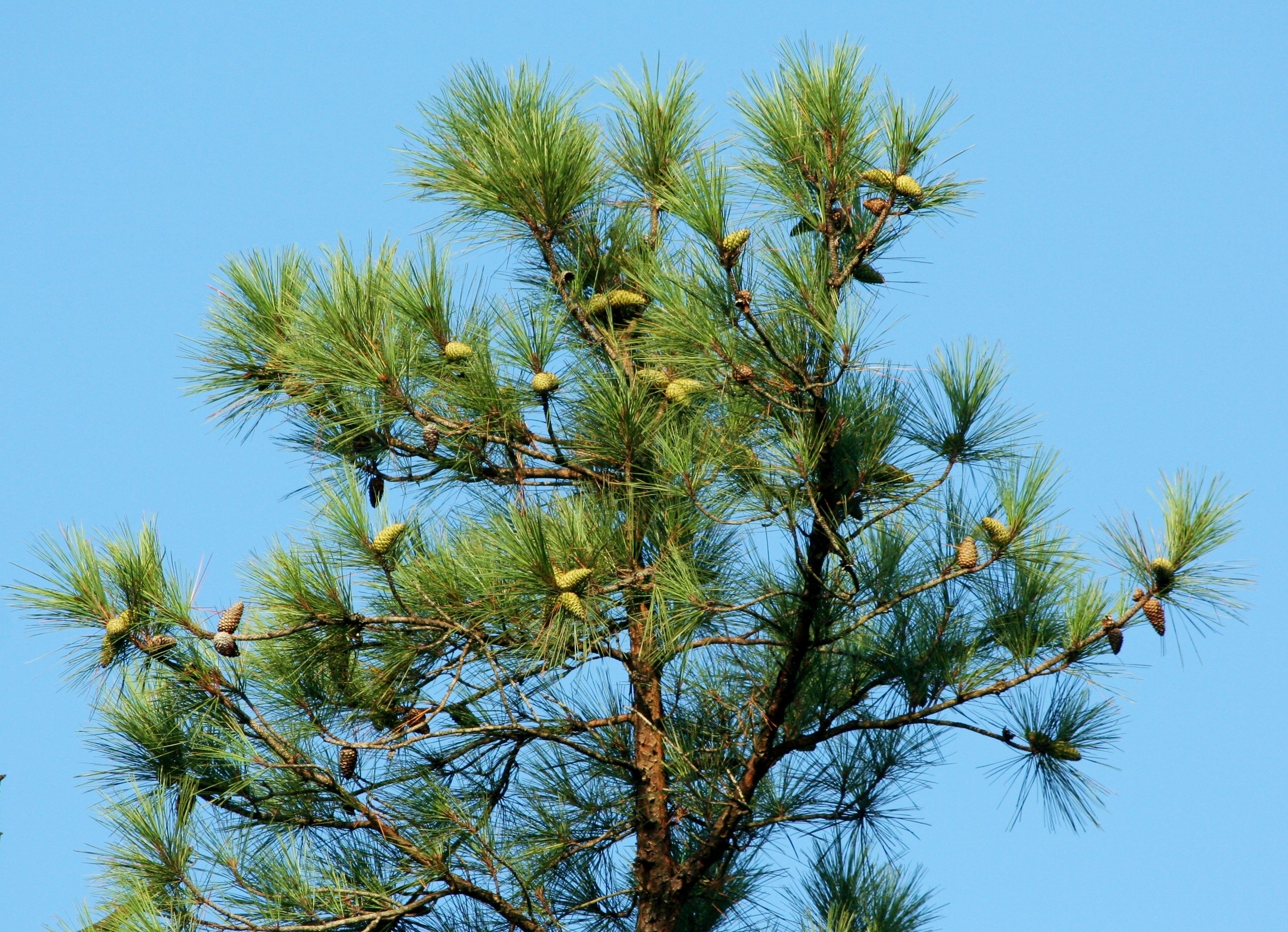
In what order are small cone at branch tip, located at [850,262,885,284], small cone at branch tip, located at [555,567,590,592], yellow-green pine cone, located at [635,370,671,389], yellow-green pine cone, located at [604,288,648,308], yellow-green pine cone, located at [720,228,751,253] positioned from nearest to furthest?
yellow-green pine cone, located at [720,228,751,253] < small cone at branch tip, located at [555,567,590,592] < small cone at branch tip, located at [850,262,885,284] < yellow-green pine cone, located at [635,370,671,389] < yellow-green pine cone, located at [604,288,648,308]

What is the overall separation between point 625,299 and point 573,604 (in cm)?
92

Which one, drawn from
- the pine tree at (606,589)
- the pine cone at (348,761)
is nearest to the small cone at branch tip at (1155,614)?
the pine tree at (606,589)

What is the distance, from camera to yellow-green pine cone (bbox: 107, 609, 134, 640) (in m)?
3.23

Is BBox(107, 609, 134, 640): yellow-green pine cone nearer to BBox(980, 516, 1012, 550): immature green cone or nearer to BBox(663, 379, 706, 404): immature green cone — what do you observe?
BBox(663, 379, 706, 404): immature green cone

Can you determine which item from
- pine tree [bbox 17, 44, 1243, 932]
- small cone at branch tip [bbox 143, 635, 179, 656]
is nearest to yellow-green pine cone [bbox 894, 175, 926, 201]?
pine tree [bbox 17, 44, 1243, 932]

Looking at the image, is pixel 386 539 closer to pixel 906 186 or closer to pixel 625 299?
pixel 625 299

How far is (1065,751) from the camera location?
3373mm

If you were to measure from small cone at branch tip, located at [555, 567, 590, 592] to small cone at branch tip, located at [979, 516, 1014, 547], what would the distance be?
77cm

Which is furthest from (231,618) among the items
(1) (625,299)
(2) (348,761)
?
(1) (625,299)

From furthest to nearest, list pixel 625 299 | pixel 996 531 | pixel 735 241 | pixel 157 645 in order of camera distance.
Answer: pixel 625 299 → pixel 157 645 → pixel 996 531 → pixel 735 241

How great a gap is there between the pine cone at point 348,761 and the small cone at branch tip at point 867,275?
1380mm

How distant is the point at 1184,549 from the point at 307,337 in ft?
5.98

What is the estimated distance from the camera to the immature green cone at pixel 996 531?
3178mm

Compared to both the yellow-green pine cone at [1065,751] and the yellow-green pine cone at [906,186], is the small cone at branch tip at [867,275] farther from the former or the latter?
the yellow-green pine cone at [1065,751]
